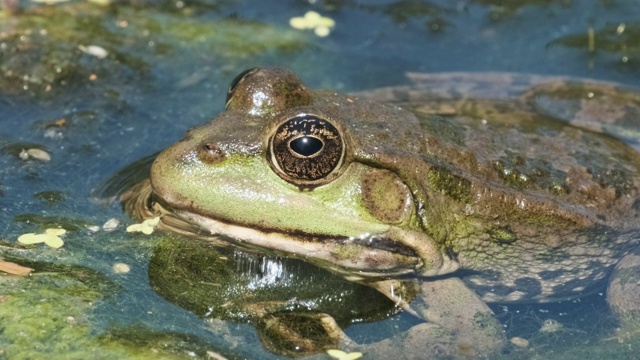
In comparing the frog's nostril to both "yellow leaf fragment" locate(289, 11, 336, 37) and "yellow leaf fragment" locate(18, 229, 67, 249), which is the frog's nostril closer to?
"yellow leaf fragment" locate(18, 229, 67, 249)

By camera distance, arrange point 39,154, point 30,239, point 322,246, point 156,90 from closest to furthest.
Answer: point 322,246 → point 30,239 → point 39,154 → point 156,90

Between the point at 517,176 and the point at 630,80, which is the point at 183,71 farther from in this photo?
the point at 630,80

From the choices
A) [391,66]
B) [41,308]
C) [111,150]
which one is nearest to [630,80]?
[391,66]

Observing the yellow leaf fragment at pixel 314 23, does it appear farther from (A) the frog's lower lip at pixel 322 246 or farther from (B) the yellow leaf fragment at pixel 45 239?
(B) the yellow leaf fragment at pixel 45 239

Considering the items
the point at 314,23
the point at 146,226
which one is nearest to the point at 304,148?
the point at 146,226

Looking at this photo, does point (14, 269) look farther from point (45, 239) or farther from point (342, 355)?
point (342, 355)

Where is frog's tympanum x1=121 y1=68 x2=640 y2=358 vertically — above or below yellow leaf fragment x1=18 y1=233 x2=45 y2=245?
above

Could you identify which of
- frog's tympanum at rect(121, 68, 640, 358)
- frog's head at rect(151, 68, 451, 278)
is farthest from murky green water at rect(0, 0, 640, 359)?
frog's head at rect(151, 68, 451, 278)
